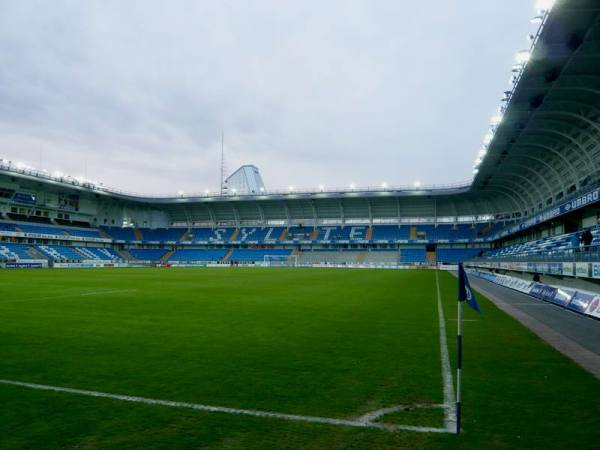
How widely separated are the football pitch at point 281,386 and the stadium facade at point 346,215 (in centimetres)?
2551

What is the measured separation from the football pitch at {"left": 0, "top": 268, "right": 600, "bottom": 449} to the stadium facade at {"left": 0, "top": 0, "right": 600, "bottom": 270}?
1005 inches

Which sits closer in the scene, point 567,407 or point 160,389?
point 567,407

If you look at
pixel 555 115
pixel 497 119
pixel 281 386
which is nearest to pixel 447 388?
pixel 281 386

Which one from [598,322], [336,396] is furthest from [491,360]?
[598,322]

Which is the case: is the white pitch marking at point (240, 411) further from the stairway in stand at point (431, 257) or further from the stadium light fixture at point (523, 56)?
the stairway in stand at point (431, 257)

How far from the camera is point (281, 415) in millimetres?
5582

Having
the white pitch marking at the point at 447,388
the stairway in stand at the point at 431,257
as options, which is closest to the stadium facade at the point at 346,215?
the stairway in stand at the point at 431,257

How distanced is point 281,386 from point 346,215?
86.7 meters

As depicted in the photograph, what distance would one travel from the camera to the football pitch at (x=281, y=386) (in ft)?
16.3

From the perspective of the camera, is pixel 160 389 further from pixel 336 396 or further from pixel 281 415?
pixel 336 396

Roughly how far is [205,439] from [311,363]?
3790mm

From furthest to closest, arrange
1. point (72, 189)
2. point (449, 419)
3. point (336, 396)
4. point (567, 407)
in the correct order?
point (72, 189), point (336, 396), point (567, 407), point (449, 419)

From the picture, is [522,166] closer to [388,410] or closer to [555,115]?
[555,115]

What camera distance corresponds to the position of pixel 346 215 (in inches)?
3652
